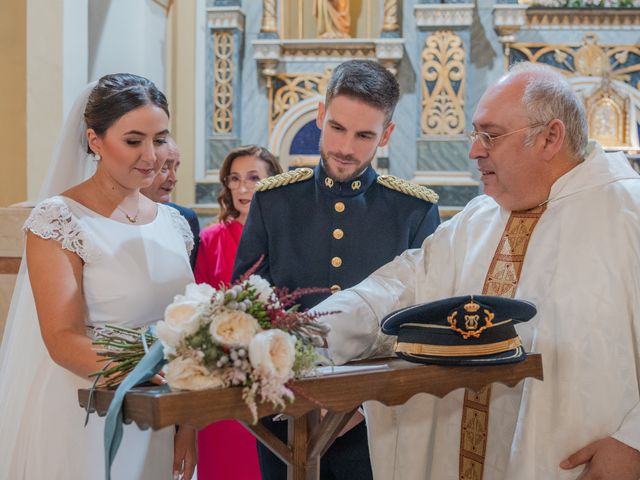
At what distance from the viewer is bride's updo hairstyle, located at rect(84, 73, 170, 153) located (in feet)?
8.98

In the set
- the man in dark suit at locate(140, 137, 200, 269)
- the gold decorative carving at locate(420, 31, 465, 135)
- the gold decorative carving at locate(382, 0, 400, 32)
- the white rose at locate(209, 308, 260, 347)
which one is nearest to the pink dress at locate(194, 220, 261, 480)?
the man in dark suit at locate(140, 137, 200, 269)

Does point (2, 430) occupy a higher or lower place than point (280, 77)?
lower

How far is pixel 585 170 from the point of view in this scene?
2.63 meters

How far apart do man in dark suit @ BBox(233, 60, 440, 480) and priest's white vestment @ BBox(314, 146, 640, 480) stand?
104 mm

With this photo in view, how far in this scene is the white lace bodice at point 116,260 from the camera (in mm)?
2604

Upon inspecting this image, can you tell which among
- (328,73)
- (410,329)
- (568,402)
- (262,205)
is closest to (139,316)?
(262,205)

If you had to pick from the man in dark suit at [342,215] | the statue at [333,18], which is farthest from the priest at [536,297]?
the statue at [333,18]

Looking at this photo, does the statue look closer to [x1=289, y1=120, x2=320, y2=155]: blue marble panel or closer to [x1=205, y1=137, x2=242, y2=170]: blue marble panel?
[x1=289, y1=120, x2=320, y2=155]: blue marble panel

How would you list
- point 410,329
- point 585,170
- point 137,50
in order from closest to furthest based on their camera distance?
1. point 410,329
2. point 585,170
3. point 137,50

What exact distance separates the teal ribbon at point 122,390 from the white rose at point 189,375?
0.10m

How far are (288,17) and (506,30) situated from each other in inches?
94.3

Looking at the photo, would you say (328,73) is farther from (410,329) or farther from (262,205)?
(410,329)

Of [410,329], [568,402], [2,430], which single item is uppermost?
[410,329]

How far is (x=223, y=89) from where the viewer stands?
381 inches
